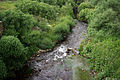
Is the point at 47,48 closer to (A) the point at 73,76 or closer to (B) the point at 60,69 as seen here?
(B) the point at 60,69

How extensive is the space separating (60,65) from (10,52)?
6.44m

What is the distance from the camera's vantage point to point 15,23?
14008mm

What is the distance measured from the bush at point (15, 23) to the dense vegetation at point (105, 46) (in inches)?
356

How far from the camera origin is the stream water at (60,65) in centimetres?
1271

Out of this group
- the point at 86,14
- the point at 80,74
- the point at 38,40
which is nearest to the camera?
the point at 80,74

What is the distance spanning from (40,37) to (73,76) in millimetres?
8850

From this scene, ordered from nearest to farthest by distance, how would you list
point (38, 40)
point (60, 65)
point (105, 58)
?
point (105, 58), point (60, 65), point (38, 40)

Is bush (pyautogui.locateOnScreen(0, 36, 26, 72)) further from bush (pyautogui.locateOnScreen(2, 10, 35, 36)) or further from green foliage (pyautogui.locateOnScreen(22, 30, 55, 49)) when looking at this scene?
green foliage (pyautogui.locateOnScreen(22, 30, 55, 49))

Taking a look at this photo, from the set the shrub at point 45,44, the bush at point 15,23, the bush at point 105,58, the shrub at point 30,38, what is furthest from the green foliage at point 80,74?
the bush at point 15,23

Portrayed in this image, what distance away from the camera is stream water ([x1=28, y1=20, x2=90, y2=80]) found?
12711 mm

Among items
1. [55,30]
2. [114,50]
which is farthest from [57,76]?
[55,30]

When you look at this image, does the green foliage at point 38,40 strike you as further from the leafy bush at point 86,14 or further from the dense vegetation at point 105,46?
the leafy bush at point 86,14

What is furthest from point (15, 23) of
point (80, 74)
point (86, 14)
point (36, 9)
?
point (86, 14)

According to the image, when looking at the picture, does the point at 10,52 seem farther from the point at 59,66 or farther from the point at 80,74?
the point at 80,74
